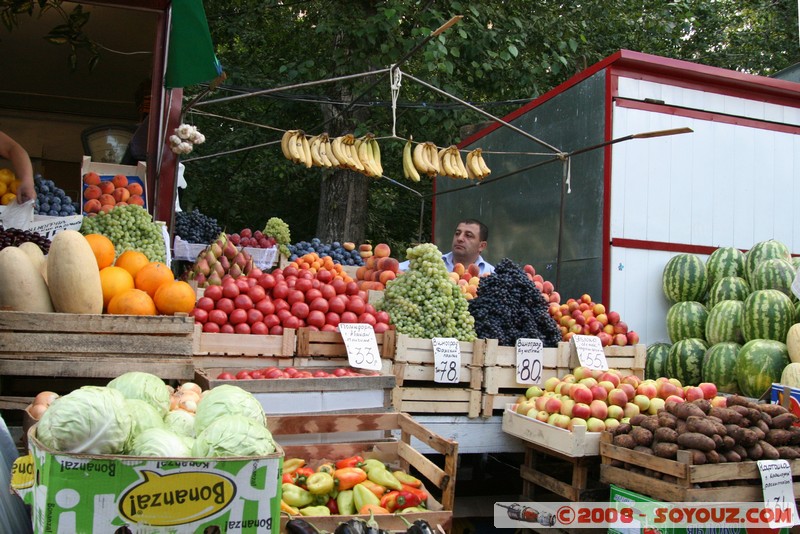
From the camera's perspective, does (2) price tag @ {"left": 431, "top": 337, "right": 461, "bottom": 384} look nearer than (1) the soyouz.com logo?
No

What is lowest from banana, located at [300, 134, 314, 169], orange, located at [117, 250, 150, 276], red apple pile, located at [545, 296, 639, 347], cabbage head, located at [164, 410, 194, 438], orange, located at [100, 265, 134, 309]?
cabbage head, located at [164, 410, 194, 438]

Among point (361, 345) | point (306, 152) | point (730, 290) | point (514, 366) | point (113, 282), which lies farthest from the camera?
point (306, 152)

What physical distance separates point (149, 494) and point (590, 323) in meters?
3.80

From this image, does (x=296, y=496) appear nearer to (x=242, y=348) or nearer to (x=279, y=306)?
(x=242, y=348)

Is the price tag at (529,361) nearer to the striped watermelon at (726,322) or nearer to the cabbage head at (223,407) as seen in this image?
the striped watermelon at (726,322)

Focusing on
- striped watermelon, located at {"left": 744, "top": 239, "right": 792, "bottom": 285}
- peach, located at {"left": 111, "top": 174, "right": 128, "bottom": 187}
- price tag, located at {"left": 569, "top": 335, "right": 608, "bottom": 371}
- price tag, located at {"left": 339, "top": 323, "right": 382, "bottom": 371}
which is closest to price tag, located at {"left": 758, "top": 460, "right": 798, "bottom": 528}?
price tag, located at {"left": 569, "top": 335, "right": 608, "bottom": 371}

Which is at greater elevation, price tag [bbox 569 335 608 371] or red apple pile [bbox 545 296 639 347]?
red apple pile [bbox 545 296 639 347]

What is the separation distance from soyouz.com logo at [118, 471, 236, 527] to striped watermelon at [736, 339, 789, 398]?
14.1 feet

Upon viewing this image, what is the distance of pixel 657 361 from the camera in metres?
5.86

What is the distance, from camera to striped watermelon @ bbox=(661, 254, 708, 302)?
6.12m

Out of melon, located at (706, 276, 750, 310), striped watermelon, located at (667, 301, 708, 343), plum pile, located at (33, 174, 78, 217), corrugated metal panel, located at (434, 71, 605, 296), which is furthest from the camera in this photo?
corrugated metal panel, located at (434, 71, 605, 296)

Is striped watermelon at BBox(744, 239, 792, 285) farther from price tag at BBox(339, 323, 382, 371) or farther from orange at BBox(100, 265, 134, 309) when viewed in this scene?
orange at BBox(100, 265, 134, 309)

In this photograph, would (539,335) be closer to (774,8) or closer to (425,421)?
(425,421)

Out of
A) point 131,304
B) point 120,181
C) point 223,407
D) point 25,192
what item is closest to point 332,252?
point 120,181
